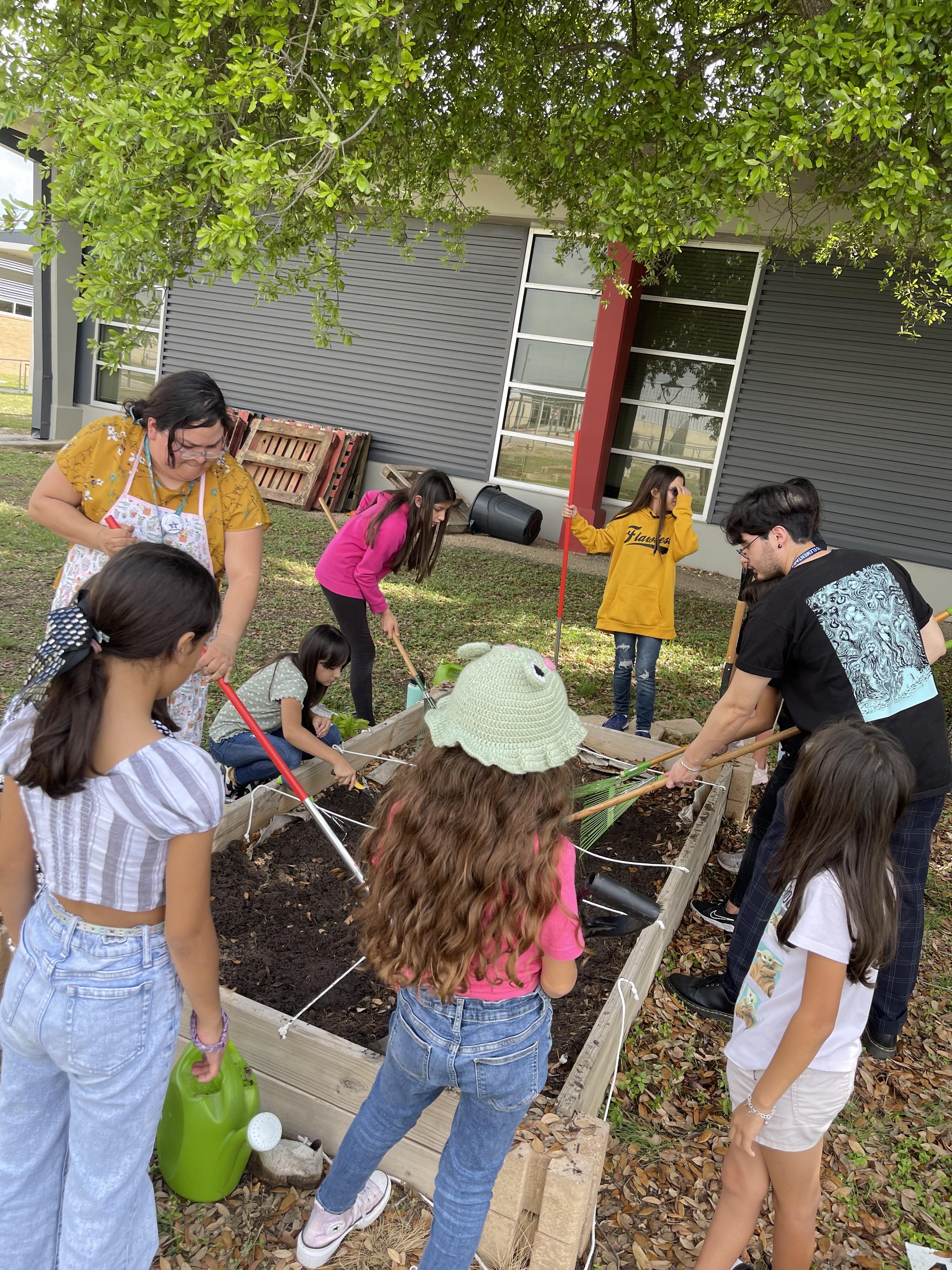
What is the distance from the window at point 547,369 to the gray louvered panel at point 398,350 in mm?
196

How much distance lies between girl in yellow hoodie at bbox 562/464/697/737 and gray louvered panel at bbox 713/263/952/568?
6482 mm

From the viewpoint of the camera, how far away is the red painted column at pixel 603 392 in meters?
11.0

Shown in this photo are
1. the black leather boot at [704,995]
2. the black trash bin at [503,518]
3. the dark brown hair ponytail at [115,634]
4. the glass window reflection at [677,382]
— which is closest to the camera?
the dark brown hair ponytail at [115,634]

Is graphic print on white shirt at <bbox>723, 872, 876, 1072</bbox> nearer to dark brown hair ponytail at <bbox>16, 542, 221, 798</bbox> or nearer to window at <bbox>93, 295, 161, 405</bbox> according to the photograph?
dark brown hair ponytail at <bbox>16, 542, 221, 798</bbox>

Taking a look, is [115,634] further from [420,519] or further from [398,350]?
[398,350]

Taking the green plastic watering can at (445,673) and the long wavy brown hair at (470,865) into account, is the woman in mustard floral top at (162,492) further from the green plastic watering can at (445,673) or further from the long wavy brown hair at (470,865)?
the green plastic watering can at (445,673)

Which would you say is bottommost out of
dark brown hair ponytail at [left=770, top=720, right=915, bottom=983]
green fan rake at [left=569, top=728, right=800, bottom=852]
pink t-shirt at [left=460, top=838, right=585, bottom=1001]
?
green fan rake at [left=569, top=728, right=800, bottom=852]

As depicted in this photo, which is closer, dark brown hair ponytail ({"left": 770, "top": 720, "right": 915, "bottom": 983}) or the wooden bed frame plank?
dark brown hair ponytail ({"left": 770, "top": 720, "right": 915, "bottom": 983})

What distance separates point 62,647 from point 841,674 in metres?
2.27

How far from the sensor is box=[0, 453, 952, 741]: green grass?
6199 millimetres

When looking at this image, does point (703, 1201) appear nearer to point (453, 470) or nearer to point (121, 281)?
point (121, 281)

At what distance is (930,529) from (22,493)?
11.1 meters

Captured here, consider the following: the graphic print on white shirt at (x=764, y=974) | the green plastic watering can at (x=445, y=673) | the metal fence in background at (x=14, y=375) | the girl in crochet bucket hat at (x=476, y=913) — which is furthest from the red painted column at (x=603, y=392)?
the metal fence in background at (x=14, y=375)

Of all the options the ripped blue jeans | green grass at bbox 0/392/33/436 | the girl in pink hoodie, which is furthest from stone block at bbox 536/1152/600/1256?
green grass at bbox 0/392/33/436
